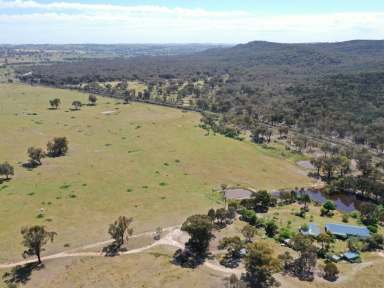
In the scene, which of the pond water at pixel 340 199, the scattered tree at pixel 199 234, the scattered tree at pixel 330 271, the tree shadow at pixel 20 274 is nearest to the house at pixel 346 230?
the scattered tree at pixel 330 271

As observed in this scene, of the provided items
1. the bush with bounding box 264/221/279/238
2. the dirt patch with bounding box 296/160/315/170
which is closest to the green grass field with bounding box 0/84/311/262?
the dirt patch with bounding box 296/160/315/170

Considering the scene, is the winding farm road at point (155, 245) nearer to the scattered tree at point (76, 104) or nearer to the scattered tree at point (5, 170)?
the scattered tree at point (5, 170)

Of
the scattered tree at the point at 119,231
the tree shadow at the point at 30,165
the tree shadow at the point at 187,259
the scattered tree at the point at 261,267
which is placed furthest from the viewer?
the tree shadow at the point at 30,165

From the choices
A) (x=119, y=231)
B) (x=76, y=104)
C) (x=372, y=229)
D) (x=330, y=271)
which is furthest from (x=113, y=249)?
(x=76, y=104)

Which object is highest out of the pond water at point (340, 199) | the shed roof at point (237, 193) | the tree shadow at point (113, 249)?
the tree shadow at point (113, 249)

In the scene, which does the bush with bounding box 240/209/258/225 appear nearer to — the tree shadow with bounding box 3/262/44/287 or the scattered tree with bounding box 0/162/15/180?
the tree shadow with bounding box 3/262/44/287

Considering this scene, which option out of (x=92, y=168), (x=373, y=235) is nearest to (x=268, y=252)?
(x=373, y=235)

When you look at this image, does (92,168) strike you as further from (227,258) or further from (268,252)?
(268,252)

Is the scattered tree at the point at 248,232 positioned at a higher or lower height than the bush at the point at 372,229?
higher
